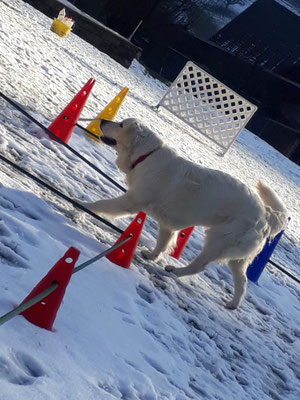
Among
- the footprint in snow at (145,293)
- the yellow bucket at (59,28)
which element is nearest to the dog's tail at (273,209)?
the footprint in snow at (145,293)

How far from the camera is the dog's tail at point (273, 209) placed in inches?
200

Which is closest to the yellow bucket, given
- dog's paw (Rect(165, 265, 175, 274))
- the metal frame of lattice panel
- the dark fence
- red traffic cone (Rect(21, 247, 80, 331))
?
the dark fence

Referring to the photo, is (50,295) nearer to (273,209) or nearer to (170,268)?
(170,268)

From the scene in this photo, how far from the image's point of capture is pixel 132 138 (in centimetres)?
493

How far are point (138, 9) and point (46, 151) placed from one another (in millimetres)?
23401

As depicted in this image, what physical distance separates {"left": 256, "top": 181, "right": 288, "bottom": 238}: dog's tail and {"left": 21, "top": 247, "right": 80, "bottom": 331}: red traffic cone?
8.78 ft

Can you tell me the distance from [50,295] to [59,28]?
14.9 meters

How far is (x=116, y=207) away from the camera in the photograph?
15.8 feet

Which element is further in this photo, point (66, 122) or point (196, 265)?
point (66, 122)

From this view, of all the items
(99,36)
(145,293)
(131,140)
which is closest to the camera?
(145,293)

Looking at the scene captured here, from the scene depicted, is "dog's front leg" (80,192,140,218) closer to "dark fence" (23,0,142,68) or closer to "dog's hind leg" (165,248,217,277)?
"dog's hind leg" (165,248,217,277)

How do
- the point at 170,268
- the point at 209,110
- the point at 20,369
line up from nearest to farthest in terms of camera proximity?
the point at 20,369 → the point at 170,268 → the point at 209,110

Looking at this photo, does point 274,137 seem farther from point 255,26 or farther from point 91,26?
point 91,26

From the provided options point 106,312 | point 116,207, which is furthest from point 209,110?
point 106,312
